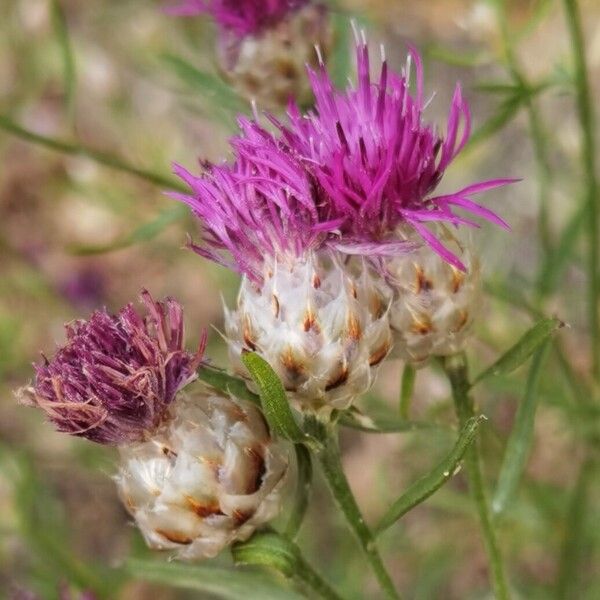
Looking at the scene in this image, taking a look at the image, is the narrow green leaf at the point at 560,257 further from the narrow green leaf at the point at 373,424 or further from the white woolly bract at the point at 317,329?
the white woolly bract at the point at 317,329

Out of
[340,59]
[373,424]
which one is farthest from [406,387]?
[340,59]

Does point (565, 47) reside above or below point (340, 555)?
above

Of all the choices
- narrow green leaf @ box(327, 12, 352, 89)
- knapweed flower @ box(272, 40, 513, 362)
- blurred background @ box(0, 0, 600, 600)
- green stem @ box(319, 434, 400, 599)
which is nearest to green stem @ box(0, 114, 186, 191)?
blurred background @ box(0, 0, 600, 600)

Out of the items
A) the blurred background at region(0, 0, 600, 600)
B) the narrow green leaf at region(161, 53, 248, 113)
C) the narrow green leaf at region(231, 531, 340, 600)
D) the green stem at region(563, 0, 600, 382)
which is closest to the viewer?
the narrow green leaf at region(231, 531, 340, 600)

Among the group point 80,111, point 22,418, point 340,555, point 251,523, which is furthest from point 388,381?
point 251,523

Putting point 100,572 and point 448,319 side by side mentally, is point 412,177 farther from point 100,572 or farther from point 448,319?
point 100,572

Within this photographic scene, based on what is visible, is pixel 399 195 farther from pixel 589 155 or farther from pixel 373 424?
pixel 589 155

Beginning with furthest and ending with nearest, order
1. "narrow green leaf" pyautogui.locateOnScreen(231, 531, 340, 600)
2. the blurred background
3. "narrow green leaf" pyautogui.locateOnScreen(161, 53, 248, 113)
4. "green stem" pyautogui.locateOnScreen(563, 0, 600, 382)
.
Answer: the blurred background < "narrow green leaf" pyautogui.locateOnScreen(161, 53, 248, 113) < "green stem" pyautogui.locateOnScreen(563, 0, 600, 382) < "narrow green leaf" pyautogui.locateOnScreen(231, 531, 340, 600)

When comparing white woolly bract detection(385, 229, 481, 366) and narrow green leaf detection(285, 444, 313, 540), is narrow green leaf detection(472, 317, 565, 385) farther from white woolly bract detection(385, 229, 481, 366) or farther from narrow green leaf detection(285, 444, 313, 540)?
narrow green leaf detection(285, 444, 313, 540)
